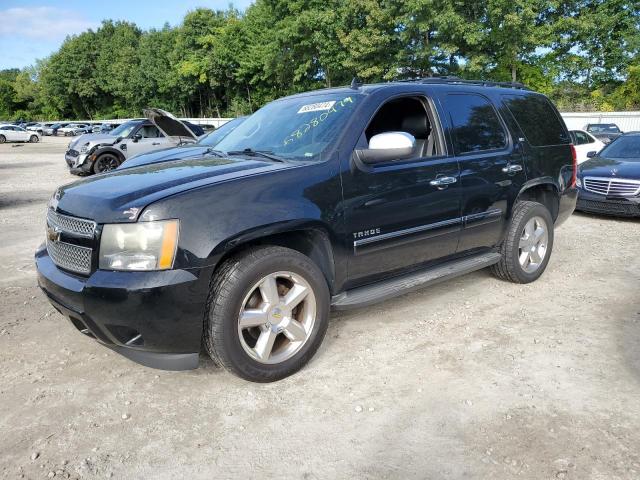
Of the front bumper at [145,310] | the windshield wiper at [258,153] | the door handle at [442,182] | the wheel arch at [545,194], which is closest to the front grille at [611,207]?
the wheel arch at [545,194]

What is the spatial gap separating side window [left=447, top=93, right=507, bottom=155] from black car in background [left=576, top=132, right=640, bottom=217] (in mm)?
4817

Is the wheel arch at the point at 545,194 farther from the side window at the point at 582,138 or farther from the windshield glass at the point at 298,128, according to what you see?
the side window at the point at 582,138

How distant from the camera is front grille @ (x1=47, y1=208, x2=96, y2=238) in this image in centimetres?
279

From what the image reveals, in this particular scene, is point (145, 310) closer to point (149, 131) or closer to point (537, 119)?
point (537, 119)

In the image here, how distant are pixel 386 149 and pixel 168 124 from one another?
19.7 feet

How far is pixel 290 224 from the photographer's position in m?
3.04

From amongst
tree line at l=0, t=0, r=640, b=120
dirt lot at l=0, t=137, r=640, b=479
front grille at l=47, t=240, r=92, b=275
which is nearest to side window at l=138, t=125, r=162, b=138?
dirt lot at l=0, t=137, r=640, b=479

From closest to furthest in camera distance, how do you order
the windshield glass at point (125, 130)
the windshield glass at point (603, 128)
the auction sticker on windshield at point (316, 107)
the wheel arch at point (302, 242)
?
the wheel arch at point (302, 242) < the auction sticker on windshield at point (316, 107) < the windshield glass at point (125, 130) < the windshield glass at point (603, 128)

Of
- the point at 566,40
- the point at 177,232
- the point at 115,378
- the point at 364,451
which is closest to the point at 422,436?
the point at 364,451

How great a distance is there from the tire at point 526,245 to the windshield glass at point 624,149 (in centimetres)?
533

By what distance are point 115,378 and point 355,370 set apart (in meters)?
1.53

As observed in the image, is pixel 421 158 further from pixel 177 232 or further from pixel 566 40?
pixel 566 40

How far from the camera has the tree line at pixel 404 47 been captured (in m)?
32.8

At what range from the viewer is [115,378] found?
3207 mm
